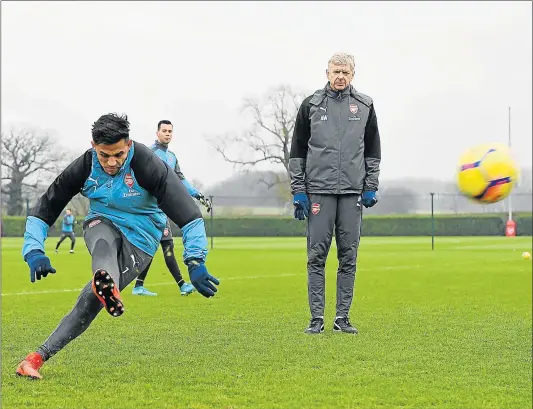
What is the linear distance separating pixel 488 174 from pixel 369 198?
176 centimetres

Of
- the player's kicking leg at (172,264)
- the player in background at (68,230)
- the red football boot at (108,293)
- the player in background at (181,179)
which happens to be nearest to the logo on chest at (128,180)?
the red football boot at (108,293)

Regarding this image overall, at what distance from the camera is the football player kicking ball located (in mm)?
5391

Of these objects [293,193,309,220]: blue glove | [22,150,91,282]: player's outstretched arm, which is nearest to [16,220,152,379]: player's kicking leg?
[22,150,91,282]: player's outstretched arm

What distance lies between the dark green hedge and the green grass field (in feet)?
130

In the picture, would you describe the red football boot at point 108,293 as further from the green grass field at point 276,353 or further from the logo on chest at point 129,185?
the logo on chest at point 129,185

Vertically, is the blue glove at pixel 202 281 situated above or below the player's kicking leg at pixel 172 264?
above

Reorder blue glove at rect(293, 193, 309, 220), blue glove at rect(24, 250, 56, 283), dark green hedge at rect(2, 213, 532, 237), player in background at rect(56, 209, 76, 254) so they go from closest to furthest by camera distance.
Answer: blue glove at rect(24, 250, 56, 283) → blue glove at rect(293, 193, 309, 220) → player in background at rect(56, 209, 76, 254) → dark green hedge at rect(2, 213, 532, 237)

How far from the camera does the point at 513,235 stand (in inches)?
2000

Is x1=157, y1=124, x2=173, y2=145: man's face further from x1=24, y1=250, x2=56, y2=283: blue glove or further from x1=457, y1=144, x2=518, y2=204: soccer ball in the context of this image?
x1=24, y1=250, x2=56, y2=283: blue glove

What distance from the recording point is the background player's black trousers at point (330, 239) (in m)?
7.91

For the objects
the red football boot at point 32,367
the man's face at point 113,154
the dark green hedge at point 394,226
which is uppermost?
the man's face at point 113,154

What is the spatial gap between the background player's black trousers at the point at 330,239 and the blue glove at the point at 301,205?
6cm

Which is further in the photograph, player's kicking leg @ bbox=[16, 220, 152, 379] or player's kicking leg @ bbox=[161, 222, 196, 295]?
player's kicking leg @ bbox=[161, 222, 196, 295]

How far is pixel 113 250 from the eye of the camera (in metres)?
5.70
